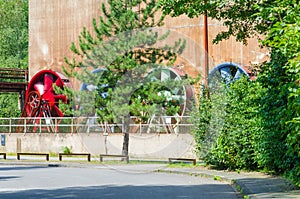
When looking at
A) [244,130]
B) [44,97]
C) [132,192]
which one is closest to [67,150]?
[44,97]

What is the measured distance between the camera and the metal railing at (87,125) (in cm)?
4222

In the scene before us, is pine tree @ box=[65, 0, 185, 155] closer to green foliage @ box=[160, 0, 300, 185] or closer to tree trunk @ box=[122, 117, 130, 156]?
tree trunk @ box=[122, 117, 130, 156]

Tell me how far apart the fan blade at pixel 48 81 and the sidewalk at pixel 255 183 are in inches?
1074

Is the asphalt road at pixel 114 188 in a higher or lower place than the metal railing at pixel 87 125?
lower

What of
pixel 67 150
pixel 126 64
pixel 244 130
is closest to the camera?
pixel 244 130

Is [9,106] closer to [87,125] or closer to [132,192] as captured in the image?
[87,125]

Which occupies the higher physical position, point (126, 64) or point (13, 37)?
point (13, 37)

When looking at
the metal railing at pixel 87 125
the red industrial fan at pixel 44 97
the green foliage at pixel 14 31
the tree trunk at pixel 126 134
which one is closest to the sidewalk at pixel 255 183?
the metal railing at pixel 87 125

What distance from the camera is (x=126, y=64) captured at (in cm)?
3934

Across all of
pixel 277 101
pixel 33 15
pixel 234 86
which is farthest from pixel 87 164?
pixel 33 15

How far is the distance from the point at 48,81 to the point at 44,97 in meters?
1.58

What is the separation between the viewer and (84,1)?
5709 cm

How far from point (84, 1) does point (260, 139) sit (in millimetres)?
36958

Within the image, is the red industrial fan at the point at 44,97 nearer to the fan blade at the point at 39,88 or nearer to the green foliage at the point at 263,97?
the fan blade at the point at 39,88
